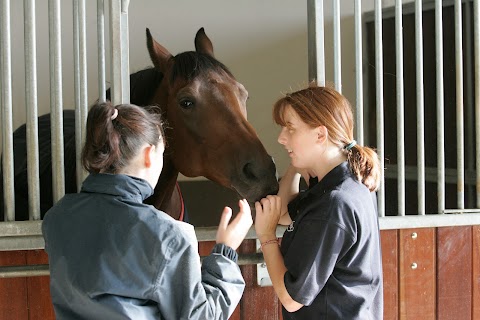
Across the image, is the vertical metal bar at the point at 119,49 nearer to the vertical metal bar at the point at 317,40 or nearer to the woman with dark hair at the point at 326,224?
the woman with dark hair at the point at 326,224

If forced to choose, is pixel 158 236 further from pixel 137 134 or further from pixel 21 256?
pixel 21 256

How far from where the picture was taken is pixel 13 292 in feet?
5.27

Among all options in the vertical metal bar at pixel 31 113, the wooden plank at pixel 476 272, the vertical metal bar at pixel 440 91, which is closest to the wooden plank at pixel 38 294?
the vertical metal bar at pixel 31 113

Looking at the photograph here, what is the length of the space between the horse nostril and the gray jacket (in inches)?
21.4

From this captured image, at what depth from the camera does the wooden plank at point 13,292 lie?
160 centimetres

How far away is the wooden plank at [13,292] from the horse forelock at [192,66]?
694mm

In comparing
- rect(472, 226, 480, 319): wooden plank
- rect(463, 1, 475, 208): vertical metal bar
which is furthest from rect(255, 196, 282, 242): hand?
rect(463, 1, 475, 208): vertical metal bar

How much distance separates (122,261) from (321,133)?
56 centimetres

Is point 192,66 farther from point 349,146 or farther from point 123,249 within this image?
point 123,249

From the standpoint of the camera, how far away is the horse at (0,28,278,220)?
5.42 feet

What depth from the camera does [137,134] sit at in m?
1.14

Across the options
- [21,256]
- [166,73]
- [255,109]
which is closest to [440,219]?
[166,73]

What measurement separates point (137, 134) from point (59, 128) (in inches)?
21.9

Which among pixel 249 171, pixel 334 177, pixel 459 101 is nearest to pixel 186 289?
pixel 334 177
